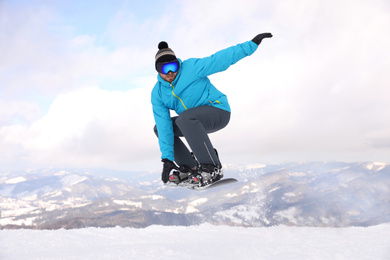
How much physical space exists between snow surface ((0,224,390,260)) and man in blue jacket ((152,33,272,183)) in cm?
314

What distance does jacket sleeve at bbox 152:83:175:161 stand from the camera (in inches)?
228

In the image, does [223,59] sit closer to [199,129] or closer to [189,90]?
[189,90]

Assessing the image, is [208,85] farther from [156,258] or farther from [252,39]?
[156,258]

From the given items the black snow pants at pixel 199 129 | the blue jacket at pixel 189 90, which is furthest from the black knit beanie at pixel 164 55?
the black snow pants at pixel 199 129

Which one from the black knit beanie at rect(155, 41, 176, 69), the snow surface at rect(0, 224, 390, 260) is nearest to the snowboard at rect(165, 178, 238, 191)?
the black knit beanie at rect(155, 41, 176, 69)

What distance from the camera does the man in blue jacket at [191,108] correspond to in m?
5.24

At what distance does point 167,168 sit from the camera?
19.0ft

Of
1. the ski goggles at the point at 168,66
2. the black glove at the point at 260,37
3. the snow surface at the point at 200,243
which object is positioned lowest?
the snow surface at the point at 200,243

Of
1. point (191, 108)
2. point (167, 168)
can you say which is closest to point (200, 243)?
point (167, 168)

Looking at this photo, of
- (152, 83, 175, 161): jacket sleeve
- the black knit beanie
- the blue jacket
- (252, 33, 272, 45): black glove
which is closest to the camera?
(252, 33, 272, 45): black glove

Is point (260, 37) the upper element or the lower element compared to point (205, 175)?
upper

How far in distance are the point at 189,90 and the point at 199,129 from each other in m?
0.70

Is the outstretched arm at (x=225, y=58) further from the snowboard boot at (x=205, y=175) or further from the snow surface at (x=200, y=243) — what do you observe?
the snow surface at (x=200, y=243)

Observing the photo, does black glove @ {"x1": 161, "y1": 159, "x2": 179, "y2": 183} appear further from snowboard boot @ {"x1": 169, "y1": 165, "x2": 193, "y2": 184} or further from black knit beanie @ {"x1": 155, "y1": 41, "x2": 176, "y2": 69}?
black knit beanie @ {"x1": 155, "y1": 41, "x2": 176, "y2": 69}
